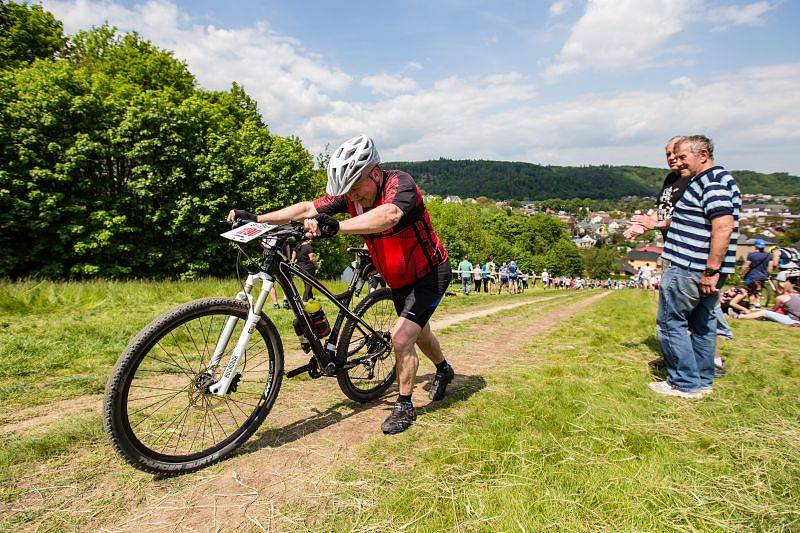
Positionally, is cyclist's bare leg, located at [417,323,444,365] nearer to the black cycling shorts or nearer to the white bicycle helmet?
the black cycling shorts

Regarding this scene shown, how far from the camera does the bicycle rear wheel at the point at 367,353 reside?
393cm

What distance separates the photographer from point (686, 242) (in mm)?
4219

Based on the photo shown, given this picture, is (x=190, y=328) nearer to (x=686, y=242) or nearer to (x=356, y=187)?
(x=356, y=187)

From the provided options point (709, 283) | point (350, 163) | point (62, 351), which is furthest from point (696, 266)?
point (62, 351)

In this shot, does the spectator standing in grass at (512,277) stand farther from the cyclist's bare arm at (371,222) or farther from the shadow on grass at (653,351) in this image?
the cyclist's bare arm at (371,222)

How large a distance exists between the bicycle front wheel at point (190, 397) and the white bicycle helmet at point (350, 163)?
1.24m

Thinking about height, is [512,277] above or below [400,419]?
below

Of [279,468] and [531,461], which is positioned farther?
[279,468]

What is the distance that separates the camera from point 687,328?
4.38m

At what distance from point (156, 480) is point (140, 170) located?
26.0 meters

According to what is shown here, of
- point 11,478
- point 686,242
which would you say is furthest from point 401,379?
point 686,242

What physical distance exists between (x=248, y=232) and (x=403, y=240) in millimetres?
1263

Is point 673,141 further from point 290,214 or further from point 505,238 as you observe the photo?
point 505,238

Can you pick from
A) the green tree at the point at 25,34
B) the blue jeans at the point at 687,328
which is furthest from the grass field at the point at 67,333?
the green tree at the point at 25,34
